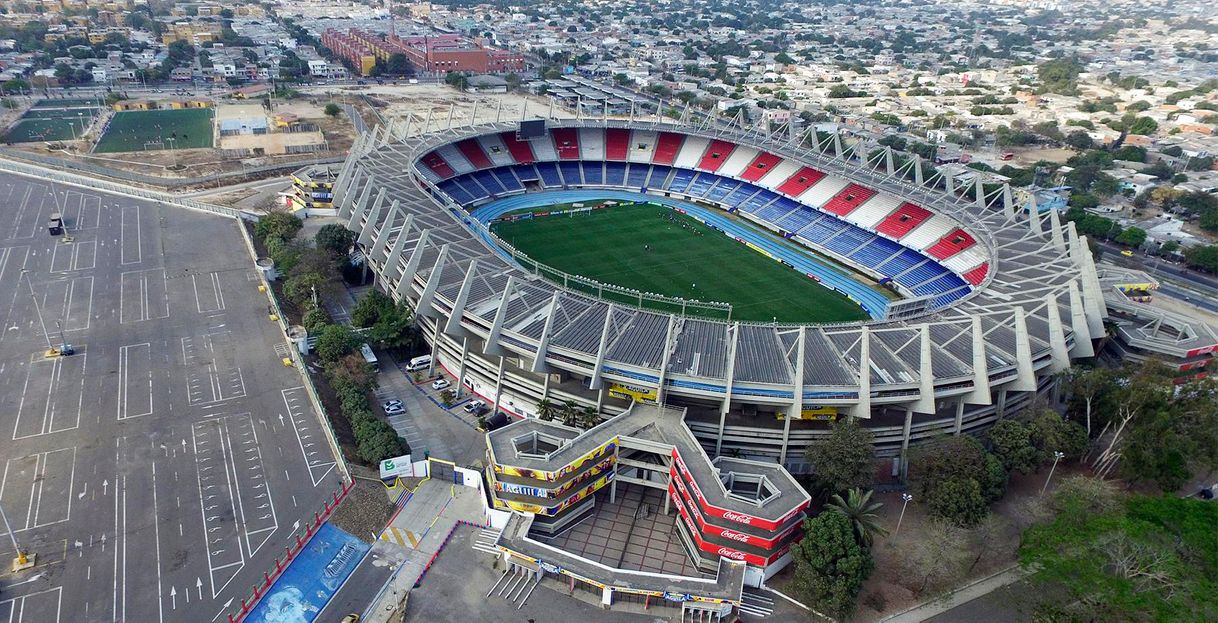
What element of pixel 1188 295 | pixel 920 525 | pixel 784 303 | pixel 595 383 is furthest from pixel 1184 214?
pixel 595 383

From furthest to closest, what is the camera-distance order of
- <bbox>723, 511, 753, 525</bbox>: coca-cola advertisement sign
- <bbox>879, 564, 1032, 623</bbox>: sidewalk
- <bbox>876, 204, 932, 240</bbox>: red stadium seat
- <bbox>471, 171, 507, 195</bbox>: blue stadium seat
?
<bbox>471, 171, 507, 195</bbox>: blue stadium seat → <bbox>876, 204, 932, 240</bbox>: red stadium seat → <bbox>879, 564, 1032, 623</bbox>: sidewalk → <bbox>723, 511, 753, 525</bbox>: coca-cola advertisement sign

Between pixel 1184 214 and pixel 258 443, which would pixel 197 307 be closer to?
pixel 258 443

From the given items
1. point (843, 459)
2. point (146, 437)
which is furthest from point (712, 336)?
point (146, 437)

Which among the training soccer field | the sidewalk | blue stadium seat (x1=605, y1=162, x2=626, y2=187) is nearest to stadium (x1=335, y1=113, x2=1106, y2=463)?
the training soccer field

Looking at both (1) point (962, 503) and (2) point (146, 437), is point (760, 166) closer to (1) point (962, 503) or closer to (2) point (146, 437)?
(1) point (962, 503)

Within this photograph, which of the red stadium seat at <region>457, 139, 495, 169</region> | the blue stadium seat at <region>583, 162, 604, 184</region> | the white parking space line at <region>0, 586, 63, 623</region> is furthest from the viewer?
the blue stadium seat at <region>583, 162, 604, 184</region>

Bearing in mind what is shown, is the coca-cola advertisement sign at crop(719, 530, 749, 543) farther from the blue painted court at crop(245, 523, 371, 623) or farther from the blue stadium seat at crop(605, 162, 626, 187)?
the blue stadium seat at crop(605, 162, 626, 187)

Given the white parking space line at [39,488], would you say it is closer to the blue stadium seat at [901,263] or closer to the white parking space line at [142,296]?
the white parking space line at [142,296]
